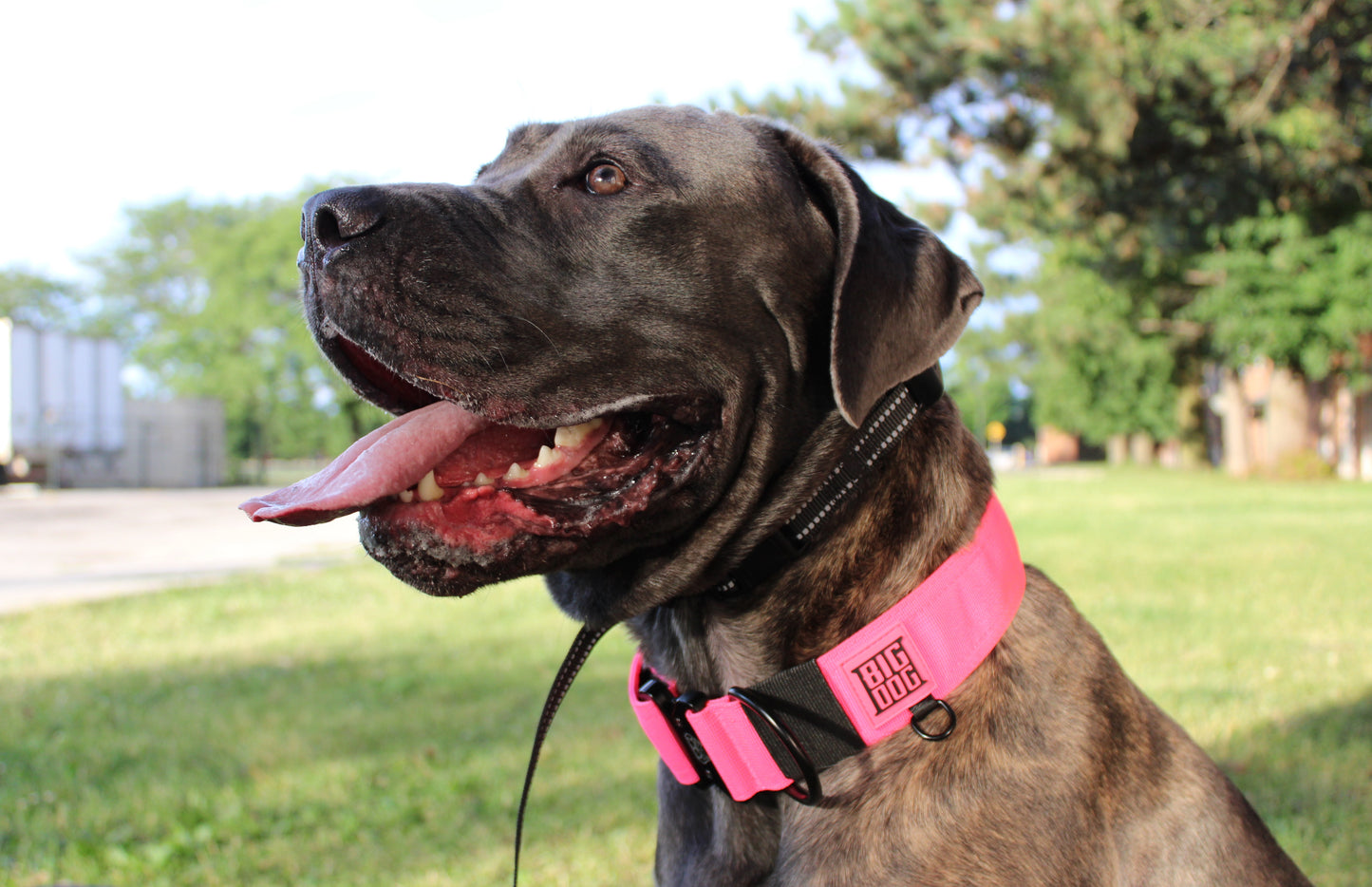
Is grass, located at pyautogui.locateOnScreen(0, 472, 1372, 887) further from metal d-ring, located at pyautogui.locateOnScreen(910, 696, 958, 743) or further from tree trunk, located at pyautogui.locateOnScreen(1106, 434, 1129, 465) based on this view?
tree trunk, located at pyautogui.locateOnScreen(1106, 434, 1129, 465)

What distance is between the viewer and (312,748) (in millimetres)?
5082

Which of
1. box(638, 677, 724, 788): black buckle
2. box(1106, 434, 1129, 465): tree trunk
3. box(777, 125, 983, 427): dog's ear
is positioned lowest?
box(1106, 434, 1129, 465): tree trunk

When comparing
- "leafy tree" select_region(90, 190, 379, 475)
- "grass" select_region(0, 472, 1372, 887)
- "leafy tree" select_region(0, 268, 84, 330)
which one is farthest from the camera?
"leafy tree" select_region(0, 268, 84, 330)

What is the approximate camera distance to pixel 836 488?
2119 mm

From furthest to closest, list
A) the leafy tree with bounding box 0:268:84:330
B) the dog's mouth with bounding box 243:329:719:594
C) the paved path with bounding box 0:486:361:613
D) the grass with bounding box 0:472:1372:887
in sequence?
the leafy tree with bounding box 0:268:84:330, the paved path with bounding box 0:486:361:613, the grass with bounding box 0:472:1372:887, the dog's mouth with bounding box 243:329:719:594

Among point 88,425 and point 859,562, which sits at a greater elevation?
point 859,562

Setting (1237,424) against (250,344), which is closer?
(1237,424)

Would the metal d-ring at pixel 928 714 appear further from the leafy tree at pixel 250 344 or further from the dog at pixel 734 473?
the leafy tree at pixel 250 344

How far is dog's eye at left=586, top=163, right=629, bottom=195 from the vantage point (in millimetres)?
2238

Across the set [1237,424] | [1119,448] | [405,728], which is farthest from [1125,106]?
[1119,448]

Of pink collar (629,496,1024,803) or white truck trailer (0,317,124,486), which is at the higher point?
pink collar (629,496,1024,803)

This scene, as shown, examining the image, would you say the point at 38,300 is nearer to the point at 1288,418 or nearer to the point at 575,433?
the point at 1288,418

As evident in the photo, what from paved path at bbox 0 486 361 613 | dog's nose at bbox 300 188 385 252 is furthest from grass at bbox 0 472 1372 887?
dog's nose at bbox 300 188 385 252

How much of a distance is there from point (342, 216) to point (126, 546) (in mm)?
15304
